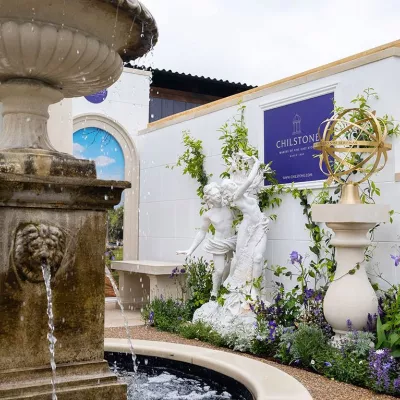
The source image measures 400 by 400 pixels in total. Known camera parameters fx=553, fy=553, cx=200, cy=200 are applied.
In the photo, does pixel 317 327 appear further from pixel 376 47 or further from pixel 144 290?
pixel 144 290

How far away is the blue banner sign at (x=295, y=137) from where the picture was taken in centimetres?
628

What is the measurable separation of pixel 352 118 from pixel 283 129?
3.97 feet

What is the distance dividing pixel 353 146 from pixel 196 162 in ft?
9.98

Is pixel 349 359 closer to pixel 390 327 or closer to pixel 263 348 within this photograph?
pixel 390 327

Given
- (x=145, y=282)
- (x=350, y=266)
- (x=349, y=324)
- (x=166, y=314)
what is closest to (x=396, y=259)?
(x=350, y=266)

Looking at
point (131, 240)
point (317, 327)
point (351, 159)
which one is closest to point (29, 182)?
point (317, 327)

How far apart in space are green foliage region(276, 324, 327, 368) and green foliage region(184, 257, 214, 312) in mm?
2161

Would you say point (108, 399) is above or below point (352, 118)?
below

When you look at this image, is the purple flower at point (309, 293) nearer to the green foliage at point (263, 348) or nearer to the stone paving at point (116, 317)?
the green foliage at point (263, 348)

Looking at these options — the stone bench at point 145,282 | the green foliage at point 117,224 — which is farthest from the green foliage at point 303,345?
the green foliage at point 117,224

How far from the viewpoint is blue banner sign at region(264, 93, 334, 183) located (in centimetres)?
628

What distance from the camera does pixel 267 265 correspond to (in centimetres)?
686

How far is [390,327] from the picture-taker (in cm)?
464

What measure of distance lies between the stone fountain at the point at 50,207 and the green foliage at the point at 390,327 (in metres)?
2.67
